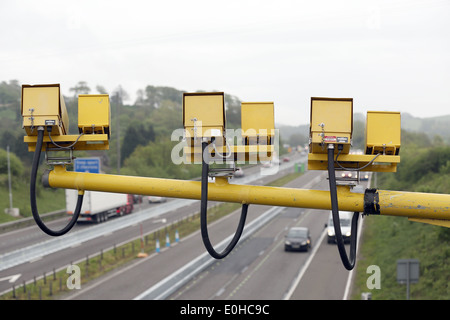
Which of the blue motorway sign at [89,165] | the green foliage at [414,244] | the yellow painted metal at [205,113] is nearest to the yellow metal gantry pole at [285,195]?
the yellow painted metal at [205,113]

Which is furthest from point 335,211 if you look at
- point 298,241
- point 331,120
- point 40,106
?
point 298,241

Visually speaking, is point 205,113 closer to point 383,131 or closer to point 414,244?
point 383,131

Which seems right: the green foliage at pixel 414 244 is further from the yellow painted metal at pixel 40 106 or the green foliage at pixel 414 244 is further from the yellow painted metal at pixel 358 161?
the yellow painted metal at pixel 40 106

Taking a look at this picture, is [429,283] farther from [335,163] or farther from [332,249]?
[335,163]

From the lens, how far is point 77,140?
5.93 metres

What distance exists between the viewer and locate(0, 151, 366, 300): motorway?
78.5 ft

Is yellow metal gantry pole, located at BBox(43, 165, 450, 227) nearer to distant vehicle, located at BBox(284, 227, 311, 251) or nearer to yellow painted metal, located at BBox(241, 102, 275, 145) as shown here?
yellow painted metal, located at BBox(241, 102, 275, 145)

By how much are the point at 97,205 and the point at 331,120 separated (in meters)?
35.5

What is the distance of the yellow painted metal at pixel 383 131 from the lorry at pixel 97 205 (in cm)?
3236

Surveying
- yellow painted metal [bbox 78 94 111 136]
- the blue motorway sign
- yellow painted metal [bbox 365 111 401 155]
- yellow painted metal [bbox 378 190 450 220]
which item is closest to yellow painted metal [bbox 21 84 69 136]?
yellow painted metal [bbox 78 94 111 136]

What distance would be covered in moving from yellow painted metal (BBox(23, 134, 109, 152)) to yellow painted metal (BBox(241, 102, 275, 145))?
5.15 ft

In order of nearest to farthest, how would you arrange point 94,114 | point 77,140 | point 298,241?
point 77,140 → point 94,114 → point 298,241

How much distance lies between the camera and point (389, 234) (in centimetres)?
3284
